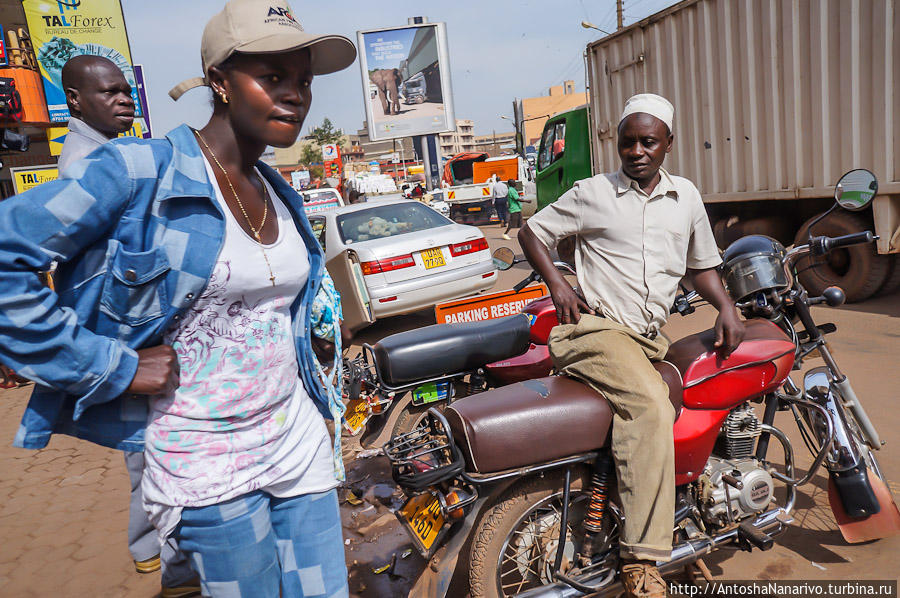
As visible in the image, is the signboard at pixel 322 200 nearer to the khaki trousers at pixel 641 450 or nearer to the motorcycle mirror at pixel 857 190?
the motorcycle mirror at pixel 857 190

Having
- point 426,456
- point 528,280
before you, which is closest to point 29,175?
point 528,280

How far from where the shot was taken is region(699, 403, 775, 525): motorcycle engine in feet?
7.79

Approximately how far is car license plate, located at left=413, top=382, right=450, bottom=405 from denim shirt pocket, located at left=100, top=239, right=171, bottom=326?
2.04 metres

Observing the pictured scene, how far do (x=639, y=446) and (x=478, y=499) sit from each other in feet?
1.90

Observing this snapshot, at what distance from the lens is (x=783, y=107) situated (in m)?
6.96

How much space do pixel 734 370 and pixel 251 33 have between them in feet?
6.53

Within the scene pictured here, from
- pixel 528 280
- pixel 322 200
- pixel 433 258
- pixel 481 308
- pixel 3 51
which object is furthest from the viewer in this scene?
pixel 322 200

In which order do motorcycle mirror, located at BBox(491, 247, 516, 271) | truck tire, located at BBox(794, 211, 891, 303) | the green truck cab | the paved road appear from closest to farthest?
the paved road → motorcycle mirror, located at BBox(491, 247, 516, 271) → truck tire, located at BBox(794, 211, 891, 303) → the green truck cab

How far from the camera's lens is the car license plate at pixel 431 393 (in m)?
3.23

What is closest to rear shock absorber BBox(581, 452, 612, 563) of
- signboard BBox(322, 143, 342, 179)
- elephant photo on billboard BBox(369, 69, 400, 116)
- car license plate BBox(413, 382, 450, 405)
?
car license plate BBox(413, 382, 450, 405)

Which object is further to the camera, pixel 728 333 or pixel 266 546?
pixel 728 333

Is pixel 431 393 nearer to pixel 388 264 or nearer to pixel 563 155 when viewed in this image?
pixel 388 264

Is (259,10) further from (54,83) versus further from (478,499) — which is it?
(54,83)

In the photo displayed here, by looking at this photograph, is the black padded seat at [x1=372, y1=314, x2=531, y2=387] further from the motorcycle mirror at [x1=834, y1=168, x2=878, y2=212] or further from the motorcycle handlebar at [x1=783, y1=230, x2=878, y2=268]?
the motorcycle mirror at [x1=834, y1=168, x2=878, y2=212]
